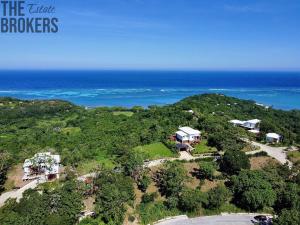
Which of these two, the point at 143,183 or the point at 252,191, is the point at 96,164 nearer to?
the point at 143,183

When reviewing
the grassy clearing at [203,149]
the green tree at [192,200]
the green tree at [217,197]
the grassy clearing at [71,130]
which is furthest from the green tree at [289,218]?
the grassy clearing at [71,130]

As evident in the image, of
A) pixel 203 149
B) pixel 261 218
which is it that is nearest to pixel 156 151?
pixel 203 149

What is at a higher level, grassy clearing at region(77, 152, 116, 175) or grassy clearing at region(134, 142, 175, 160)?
grassy clearing at region(134, 142, 175, 160)

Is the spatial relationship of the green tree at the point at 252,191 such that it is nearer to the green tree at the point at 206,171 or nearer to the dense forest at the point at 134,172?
the dense forest at the point at 134,172

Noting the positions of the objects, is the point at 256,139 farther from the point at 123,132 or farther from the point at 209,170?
the point at 123,132

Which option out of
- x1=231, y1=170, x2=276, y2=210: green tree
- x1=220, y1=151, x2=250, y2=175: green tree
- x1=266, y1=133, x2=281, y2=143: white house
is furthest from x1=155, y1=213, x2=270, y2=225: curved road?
x1=266, y1=133, x2=281, y2=143: white house

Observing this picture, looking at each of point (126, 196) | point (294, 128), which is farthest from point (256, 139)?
point (126, 196)

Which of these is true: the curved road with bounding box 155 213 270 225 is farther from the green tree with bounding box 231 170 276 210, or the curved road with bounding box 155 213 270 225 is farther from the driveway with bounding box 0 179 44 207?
the driveway with bounding box 0 179 44 207
